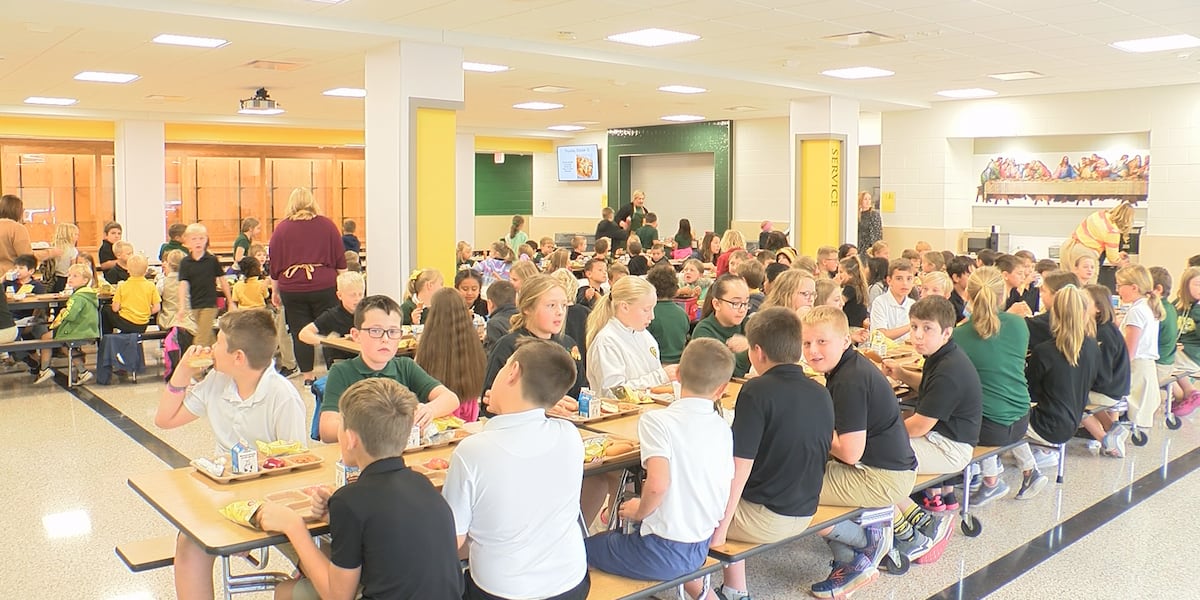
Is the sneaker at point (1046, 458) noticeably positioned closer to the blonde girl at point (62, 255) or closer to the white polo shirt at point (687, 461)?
the white polo shirt at point (687, 461)

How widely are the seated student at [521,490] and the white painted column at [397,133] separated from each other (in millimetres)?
5395

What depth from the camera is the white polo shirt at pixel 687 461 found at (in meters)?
3.00

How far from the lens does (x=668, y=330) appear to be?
216 inches

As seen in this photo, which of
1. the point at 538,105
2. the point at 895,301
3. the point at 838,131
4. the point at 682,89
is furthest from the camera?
the point at 538,105

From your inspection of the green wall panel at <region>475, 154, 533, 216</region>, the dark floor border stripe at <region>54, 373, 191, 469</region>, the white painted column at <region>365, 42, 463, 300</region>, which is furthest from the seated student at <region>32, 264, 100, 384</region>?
the green wall panel at <region>475, 154, 533, 216</region>

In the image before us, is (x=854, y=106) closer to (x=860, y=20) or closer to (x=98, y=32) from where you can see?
(x=860, y=20)

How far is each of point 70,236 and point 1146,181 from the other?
1251 centimetres

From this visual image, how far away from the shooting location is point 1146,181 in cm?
1245

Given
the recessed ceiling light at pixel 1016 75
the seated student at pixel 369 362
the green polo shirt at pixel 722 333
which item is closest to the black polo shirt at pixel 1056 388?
the green polo shirt at pixel 722 333

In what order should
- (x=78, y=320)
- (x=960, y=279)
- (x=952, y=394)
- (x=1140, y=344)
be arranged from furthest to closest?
(x=78, y=320)
(x=960, y=279)
(x=1140, y=344)
(x=952, y=394)

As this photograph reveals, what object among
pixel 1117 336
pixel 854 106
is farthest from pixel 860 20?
pixel 854 106

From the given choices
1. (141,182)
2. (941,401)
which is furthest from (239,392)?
(141,182)

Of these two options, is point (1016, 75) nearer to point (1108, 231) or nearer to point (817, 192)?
point (1108, 231)

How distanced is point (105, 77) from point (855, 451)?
991 centimetres
